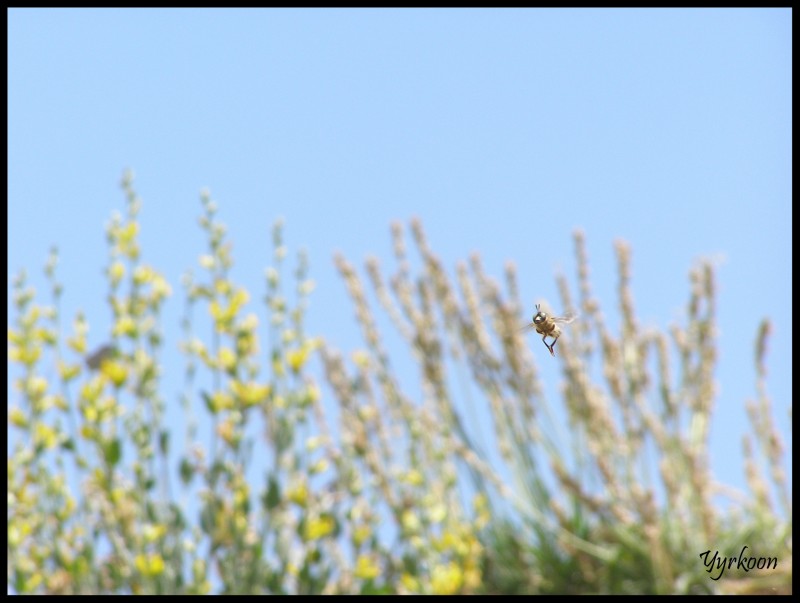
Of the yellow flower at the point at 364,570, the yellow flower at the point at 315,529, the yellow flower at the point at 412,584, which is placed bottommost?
the yellow flower at the point at 412,584

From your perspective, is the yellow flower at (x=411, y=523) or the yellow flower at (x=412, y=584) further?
the yellow flower at (x=411, y=523)

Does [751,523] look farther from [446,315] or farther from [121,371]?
[121,371]

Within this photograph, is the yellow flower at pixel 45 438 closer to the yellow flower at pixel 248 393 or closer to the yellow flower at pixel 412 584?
the yellow flower at pixel 248 393

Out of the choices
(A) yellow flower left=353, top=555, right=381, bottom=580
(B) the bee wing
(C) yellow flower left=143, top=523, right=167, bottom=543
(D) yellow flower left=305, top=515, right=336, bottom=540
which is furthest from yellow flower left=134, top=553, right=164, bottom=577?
(B) the bee wing

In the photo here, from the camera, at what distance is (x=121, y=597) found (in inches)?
76.1

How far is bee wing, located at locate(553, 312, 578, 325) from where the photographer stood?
1090 mm

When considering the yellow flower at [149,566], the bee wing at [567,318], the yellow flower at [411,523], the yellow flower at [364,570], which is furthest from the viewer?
the yellow flower at [411,523]

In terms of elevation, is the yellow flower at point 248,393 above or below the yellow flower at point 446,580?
above

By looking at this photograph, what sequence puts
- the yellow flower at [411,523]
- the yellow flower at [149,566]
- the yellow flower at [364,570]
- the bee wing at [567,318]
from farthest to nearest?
the yellow flower at [411,523] → the yellow flower at [364,570] → the yellow flower at [149,566] → the bee wing at [567,318]

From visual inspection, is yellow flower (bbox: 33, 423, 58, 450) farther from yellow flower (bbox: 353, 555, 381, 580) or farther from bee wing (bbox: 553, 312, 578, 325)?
bee wing (bbox: 553, 312, 578, 325)

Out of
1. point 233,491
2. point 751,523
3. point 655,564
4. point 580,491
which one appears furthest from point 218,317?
point 751,523

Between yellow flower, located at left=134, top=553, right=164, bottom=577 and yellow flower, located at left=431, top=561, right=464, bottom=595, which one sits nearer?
yellow flower, located at left=134, top=553, right=164, bottom=577

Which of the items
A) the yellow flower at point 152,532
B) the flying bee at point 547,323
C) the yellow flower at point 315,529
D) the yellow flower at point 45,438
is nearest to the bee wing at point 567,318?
the flying bee at point 547,323

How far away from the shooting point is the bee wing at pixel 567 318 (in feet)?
3.58
